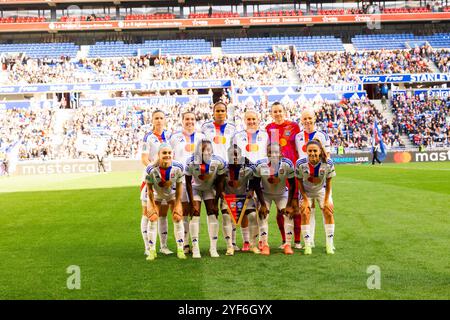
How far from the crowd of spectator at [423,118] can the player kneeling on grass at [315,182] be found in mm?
36194

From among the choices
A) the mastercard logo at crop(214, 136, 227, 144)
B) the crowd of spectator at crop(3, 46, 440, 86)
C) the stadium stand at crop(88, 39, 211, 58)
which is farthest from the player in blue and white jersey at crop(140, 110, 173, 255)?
the stadium stand at crop(88, 39, 211, 58)

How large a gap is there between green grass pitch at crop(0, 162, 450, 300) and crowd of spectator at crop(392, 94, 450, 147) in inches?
1198

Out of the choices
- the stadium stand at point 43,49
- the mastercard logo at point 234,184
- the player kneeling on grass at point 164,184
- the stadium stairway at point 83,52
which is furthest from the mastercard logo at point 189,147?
the stadium stand at point 43,49

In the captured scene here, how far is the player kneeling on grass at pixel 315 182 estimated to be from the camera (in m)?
8.38

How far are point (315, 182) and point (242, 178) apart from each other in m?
1.12

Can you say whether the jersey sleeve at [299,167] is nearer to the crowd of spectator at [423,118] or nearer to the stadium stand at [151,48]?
the crowd of spectator at [423,118]

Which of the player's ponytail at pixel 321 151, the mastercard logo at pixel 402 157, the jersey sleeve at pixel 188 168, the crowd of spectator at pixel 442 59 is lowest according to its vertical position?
the mastercard logo at pixel 402 157

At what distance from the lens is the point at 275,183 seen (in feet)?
28.4

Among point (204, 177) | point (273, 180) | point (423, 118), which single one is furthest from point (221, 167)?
point (423, 118)

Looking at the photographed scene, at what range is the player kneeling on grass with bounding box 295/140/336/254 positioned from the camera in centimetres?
838

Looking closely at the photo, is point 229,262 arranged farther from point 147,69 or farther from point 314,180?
point 147,69

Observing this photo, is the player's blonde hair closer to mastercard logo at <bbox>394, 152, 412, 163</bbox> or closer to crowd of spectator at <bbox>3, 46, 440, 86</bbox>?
mastercard logo at <bbox>394, 152, 412, 163</bbox>

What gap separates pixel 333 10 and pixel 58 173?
34.6 metres
